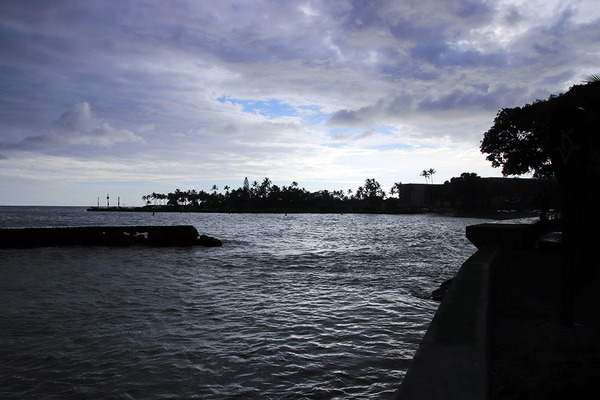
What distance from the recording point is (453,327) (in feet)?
12.6


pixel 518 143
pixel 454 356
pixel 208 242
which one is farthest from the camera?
pixel 208 242

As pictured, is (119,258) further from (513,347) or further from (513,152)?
(513,152)

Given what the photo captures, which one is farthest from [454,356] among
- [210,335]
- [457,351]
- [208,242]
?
[208,242]

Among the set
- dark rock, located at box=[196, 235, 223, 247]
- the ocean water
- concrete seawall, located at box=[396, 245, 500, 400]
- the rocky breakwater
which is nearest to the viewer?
concrete seawall, located at box=[396, 245, 500, 400]

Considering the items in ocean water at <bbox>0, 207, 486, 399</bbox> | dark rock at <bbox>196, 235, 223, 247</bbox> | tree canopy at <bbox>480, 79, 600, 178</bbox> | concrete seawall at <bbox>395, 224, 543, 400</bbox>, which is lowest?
dark rock at <bbox>196, 235, 223, 247</bbox>

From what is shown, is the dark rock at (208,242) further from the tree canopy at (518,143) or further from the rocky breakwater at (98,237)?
the tree canopy at (518,143)

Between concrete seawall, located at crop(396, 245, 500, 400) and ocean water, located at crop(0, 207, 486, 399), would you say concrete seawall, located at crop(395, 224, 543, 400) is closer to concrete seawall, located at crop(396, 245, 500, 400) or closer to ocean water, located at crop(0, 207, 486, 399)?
concrete seawall, located at crop(396, 245, 500, 400)

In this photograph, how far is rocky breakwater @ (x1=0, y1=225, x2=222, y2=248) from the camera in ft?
81.5

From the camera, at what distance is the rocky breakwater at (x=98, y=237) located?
81.5ft

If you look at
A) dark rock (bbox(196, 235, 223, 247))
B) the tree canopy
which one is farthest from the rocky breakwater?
the tree canopy

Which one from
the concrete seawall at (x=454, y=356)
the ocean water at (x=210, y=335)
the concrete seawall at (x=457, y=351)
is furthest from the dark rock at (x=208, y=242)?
the concrete seawall at (x=454, y=356)

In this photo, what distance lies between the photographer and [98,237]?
2670cm

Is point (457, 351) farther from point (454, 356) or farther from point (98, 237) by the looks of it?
point (98, 237)

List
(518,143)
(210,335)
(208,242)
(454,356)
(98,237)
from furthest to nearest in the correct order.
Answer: (208,242) → (98,237) → (518,143) → (210,335) → (454,356)
